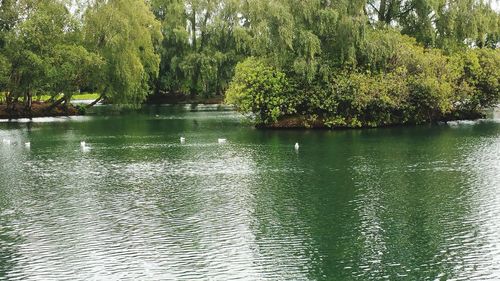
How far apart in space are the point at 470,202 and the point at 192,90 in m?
76.9

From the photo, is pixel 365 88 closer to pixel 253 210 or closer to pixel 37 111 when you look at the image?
pixel 253 210

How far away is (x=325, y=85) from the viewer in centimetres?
4978

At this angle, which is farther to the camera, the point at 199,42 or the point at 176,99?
the point at 176,99

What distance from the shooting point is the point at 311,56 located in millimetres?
48188

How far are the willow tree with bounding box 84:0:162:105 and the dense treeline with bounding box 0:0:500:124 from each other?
13 centimetres

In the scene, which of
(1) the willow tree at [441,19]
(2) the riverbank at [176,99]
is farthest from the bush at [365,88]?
(2) the riverbank at [176,99]

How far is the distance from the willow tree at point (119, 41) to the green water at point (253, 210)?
24483mm

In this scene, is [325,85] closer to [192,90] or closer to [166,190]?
[166,190]

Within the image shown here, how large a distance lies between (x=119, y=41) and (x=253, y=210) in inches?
1846

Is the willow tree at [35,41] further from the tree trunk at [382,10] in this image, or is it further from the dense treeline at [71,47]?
the tree trunk at [382,10]

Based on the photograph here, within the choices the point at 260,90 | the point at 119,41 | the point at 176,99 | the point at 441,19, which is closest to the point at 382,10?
the point at 441,19

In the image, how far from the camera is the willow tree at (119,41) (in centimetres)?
6538

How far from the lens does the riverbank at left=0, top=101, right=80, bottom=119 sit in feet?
225

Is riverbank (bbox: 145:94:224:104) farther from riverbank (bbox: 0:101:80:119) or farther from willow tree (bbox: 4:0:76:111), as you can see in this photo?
willow tree (bbox: 4:0:76:111)
